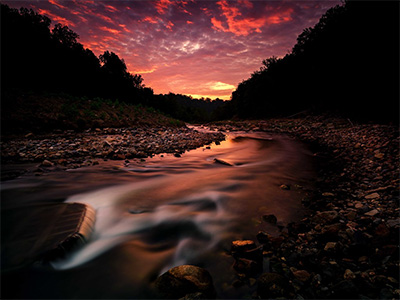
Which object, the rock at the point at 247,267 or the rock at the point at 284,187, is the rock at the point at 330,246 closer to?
the rock at the point at 247,267

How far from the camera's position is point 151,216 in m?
3.19

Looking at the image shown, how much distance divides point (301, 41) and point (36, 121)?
1410 inches

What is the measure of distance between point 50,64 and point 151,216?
40.0m

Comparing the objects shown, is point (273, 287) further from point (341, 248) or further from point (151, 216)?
point (151, 216)

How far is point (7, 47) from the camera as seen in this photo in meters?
22.7

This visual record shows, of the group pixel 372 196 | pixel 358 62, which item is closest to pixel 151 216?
pixel 372 196

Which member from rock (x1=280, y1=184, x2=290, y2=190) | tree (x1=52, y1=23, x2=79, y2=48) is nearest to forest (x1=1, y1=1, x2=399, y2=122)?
tree (x1=52, y1=23, x2=79, y2=48)

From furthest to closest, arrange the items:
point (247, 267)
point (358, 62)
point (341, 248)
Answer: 1. point (358, 62)
2. point (341, 248)
3. point (247, 267)

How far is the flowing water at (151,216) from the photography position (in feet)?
6.16

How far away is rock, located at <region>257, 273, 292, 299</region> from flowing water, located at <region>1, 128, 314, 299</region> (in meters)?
0.13

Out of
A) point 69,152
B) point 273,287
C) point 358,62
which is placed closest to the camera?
point 273,287

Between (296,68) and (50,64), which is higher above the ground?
(296,68)

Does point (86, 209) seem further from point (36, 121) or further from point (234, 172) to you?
point (36, 121)

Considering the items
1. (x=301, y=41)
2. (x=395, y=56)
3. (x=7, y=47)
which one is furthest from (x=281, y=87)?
(x=7, y=47)
